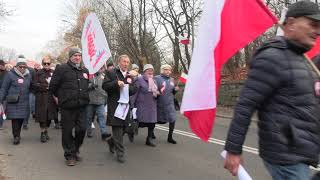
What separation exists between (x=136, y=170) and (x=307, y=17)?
515cm

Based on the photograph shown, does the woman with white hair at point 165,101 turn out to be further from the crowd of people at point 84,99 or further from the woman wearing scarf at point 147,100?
the woman wearing scarf at point 147,100

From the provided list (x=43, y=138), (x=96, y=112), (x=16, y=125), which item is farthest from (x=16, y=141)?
(x=96, y=112)

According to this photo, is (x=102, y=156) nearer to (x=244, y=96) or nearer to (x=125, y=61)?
(x=125, y=61)

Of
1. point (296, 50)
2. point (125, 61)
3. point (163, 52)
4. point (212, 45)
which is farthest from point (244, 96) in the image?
point (163, 52)

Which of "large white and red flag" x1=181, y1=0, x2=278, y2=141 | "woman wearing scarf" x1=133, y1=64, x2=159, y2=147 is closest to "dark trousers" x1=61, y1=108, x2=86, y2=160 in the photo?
"woman wearing scarf" x1=133, y1=64, x2=159, y2=147

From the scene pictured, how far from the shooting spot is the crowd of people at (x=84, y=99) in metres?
8.29

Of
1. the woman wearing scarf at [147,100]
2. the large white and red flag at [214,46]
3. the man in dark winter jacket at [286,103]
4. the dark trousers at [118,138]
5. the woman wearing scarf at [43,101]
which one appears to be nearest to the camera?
the man in dark winter jacket at [286,103]

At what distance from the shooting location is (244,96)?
3254 millimetres

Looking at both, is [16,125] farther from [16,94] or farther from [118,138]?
[118,138]

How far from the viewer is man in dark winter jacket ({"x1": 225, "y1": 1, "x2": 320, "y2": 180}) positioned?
319 centimetres

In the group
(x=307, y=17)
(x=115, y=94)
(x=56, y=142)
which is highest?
(x=307, y=17)

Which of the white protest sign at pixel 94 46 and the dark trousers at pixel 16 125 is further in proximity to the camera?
the dark trousers at pixel 16 125

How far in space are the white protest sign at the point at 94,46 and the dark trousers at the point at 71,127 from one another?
1189 millimetres

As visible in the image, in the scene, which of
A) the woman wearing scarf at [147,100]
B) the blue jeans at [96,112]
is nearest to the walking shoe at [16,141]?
the blue jeans at [96,112]
